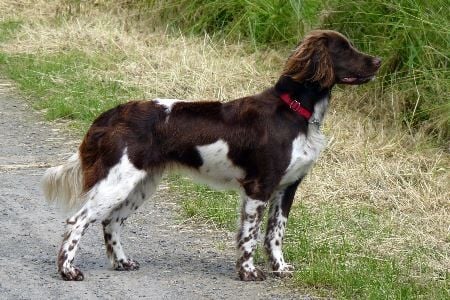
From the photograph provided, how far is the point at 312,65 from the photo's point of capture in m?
6.55

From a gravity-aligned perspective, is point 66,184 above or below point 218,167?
below

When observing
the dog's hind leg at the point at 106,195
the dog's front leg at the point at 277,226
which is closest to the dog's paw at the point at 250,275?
the dog's front leg at the point at 277,226

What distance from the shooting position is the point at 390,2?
403 inches

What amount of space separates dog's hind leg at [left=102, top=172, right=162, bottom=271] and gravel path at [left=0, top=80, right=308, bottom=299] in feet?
0.24

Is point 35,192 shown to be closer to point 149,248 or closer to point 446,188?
point 149,248

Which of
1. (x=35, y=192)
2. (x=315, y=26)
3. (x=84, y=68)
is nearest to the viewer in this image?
(x=35, y=192)

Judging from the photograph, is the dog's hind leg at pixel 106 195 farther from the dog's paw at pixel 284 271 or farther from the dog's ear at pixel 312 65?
the dog's ear at pixel 312 65

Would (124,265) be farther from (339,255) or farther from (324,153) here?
(324,153)

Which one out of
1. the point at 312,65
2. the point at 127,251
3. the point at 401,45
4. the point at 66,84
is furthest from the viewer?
the point at 66,84

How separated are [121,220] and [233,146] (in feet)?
2.74

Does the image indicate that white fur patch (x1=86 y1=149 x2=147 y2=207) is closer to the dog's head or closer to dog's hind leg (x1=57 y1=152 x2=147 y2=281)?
dog's hind leg (x1=57 y1=152 x2=147 y2=281)

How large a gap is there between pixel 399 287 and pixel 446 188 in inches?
94.7

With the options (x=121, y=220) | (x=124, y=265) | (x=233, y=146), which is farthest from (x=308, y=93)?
(x=124, y=265)

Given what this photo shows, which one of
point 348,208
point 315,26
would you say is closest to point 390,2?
point 315,26
